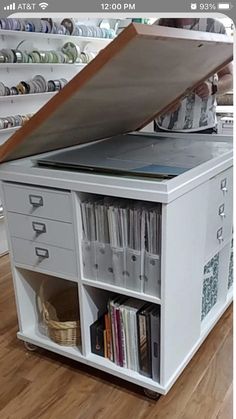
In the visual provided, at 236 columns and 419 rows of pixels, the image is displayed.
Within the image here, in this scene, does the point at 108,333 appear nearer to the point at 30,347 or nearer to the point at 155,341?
the point at 155,341

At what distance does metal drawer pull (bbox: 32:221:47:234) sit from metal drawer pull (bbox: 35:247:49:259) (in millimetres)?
63

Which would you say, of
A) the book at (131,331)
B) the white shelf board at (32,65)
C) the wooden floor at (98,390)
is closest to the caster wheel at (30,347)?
the wooden floor at (98,390)

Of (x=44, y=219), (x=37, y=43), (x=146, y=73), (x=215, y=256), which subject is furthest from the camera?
(x=37, y=43)

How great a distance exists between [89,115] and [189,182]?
0.41m

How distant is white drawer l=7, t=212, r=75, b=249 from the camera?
1.37 m

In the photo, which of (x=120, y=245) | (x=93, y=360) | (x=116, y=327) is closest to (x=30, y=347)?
(x=93, y=360)

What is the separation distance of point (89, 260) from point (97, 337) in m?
0.29

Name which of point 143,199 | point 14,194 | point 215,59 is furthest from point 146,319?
point 215,59

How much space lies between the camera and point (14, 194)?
1426mm

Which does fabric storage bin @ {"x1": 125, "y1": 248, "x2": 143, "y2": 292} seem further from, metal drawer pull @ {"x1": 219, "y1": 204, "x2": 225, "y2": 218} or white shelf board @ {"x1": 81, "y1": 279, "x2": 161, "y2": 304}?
metal drawer pull @ {"x1": 219, "y1": 204, "x2": 225, "y2": 218}

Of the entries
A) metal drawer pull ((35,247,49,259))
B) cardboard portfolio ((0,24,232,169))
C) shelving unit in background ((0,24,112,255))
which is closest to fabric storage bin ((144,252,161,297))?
metal drawer pull ((35,247,49,259))

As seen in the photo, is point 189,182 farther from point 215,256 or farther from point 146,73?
point 215,256

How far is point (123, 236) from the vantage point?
1294 mm

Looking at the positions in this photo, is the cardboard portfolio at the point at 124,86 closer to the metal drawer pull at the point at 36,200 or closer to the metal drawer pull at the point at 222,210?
the metal drawer pull at the point at 36,200
